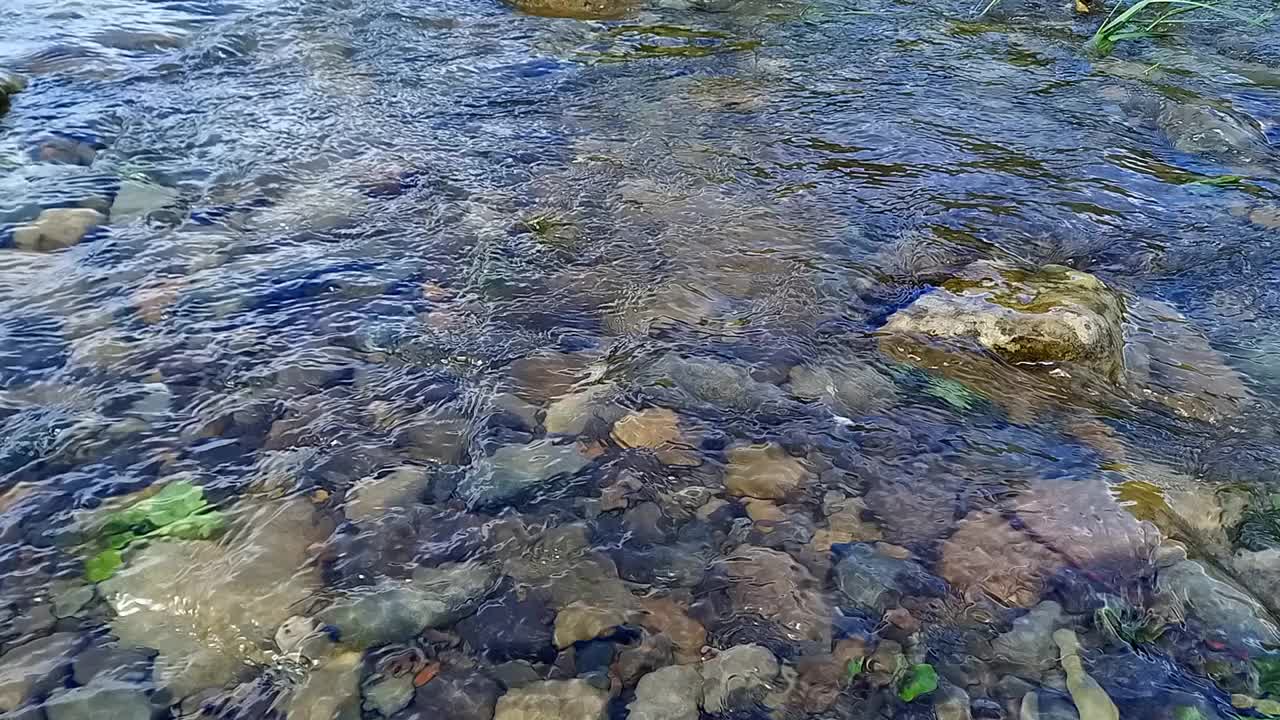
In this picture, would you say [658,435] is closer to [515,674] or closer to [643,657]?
[643,657]

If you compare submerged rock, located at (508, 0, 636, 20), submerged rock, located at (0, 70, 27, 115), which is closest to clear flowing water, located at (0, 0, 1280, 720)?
submerged rock, located at (0, 70, 27, 115)

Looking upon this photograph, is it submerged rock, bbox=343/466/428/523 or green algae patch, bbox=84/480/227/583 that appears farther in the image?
submerged rock, bbox=343/466/428/523

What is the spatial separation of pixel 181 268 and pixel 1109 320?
393 centimetres

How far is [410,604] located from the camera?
2.30 meters

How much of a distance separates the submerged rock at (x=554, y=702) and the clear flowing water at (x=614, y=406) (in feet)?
0.04

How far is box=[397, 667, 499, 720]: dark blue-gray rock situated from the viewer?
6.74 ft

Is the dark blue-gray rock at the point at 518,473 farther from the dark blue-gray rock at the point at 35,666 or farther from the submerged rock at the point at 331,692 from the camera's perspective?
the dark blue-gray rock at the point at 35,666

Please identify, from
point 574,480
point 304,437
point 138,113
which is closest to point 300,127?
point 138,113

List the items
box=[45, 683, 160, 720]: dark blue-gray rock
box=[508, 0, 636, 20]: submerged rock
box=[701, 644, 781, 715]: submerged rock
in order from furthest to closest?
box=[508, 0, 636, 20]: submerged rock < box=[701, 644, 781, 715]: submerged rock < box=[45, 683, 160, 720]: dark blue-gray rock

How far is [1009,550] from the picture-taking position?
2.50 metres

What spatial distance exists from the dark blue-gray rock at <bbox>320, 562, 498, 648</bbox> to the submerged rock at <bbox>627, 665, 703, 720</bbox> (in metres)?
0.55

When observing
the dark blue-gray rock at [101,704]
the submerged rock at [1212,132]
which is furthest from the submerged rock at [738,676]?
the submerged rock at [1212,132]

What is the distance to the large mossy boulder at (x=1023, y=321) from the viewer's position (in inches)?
128

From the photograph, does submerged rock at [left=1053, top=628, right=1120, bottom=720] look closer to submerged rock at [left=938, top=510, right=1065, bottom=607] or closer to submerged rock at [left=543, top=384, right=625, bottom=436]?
submerged rock at [left=938, top=510, right=1065, bottom=607]
